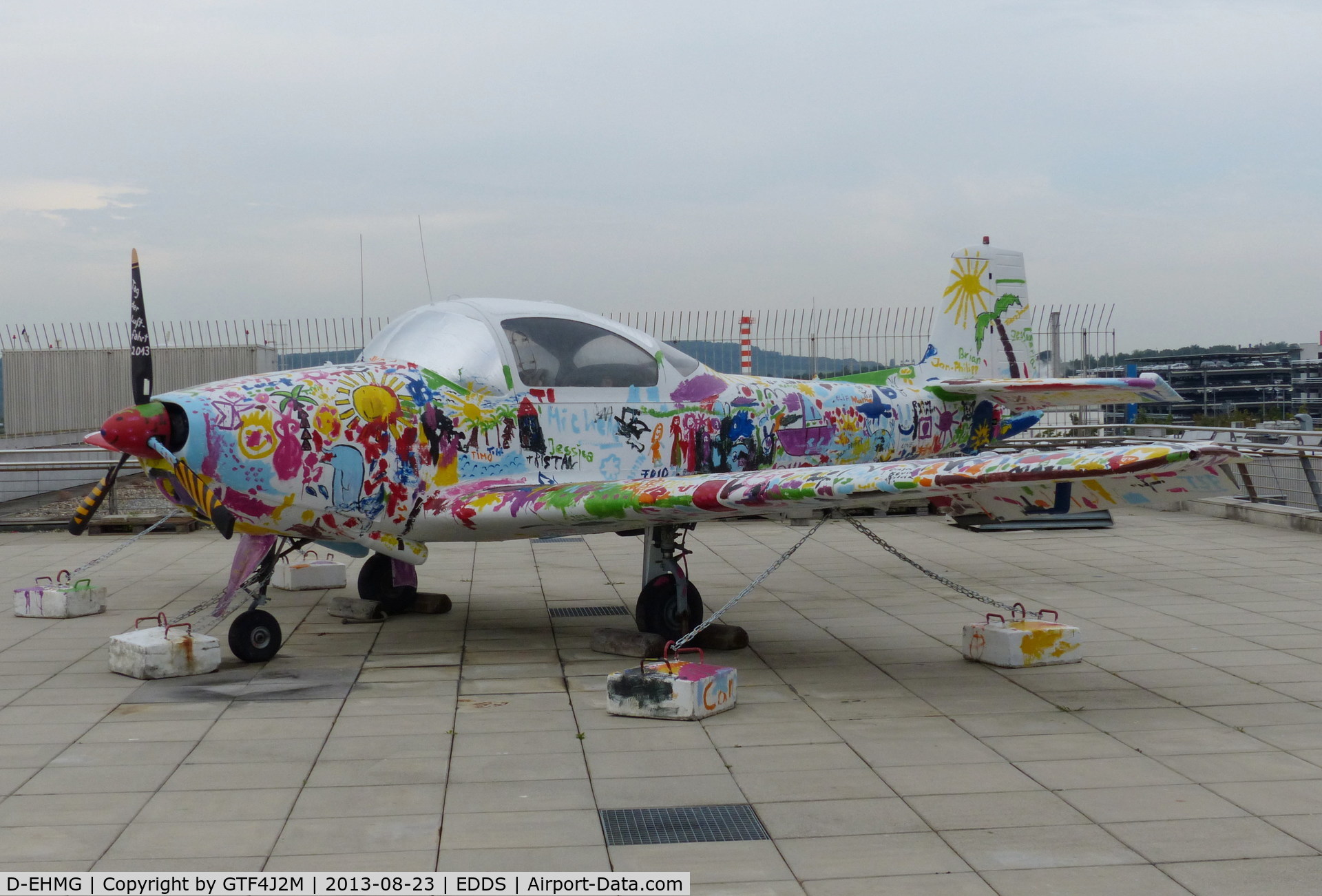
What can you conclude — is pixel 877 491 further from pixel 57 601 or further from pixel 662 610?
pixel 57 601

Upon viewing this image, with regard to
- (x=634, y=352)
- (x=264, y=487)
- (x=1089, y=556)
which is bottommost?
(x=1089, y=556)

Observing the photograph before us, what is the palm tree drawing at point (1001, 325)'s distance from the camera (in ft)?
39.9

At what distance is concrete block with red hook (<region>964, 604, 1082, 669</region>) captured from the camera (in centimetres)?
782

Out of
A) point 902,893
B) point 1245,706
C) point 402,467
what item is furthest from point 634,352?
point 902,893

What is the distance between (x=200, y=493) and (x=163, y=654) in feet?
3.88

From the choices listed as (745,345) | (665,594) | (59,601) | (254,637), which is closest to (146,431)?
(254,637)

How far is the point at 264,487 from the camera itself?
7422 mm

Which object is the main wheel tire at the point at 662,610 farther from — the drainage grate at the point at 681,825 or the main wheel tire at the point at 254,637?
the drainage grate at the point at 681,825

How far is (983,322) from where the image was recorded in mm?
12180

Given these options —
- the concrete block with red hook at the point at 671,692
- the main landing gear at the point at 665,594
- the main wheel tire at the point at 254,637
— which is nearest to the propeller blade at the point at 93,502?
the main wheel tire at the point at 254,637

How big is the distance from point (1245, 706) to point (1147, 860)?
2.82 m

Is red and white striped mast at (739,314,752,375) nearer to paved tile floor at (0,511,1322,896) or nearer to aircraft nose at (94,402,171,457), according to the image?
paved tile floor at (0,511,1322,896)

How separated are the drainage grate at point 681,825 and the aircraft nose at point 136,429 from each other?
380 centimetres

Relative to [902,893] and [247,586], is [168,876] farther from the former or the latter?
[247,586]
